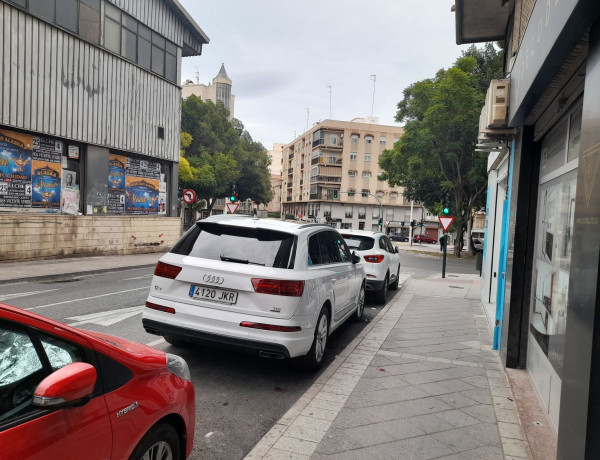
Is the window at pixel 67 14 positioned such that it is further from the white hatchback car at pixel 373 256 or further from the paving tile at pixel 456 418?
the paving tile at pixel 456 418

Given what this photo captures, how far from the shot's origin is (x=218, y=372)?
17.0ft

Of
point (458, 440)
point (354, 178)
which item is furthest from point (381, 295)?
point (354, 178)

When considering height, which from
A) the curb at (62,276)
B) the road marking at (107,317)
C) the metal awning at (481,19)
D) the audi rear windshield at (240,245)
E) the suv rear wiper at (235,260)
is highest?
the metal awning at (481,19)

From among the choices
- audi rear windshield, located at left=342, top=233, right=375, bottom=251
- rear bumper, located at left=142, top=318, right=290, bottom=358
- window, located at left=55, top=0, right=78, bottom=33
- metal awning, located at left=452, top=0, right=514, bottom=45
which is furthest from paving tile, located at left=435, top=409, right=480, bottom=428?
window, located at left=55, top=0, right=78, bottom=33

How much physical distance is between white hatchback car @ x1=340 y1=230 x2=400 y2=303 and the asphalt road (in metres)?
0.63

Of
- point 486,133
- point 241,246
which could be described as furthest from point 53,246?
point 486,133

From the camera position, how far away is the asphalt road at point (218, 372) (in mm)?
3797

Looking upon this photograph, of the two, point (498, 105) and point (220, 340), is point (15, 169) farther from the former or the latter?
point (498, 105)

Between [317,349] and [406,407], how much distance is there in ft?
4.29

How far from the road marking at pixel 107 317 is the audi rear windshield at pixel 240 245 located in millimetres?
2825

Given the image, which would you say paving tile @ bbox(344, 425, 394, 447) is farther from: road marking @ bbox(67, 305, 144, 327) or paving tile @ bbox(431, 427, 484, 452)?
road marking @ bbox(67, 305, 144, 327)

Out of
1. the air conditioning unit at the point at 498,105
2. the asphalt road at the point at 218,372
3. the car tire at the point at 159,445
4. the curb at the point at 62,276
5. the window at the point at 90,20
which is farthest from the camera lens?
the window at the point at 90,20

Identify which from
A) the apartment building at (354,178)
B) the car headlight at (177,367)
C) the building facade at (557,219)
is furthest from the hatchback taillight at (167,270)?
the apartment building at (354,178)

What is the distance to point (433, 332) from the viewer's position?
7.73 meters
